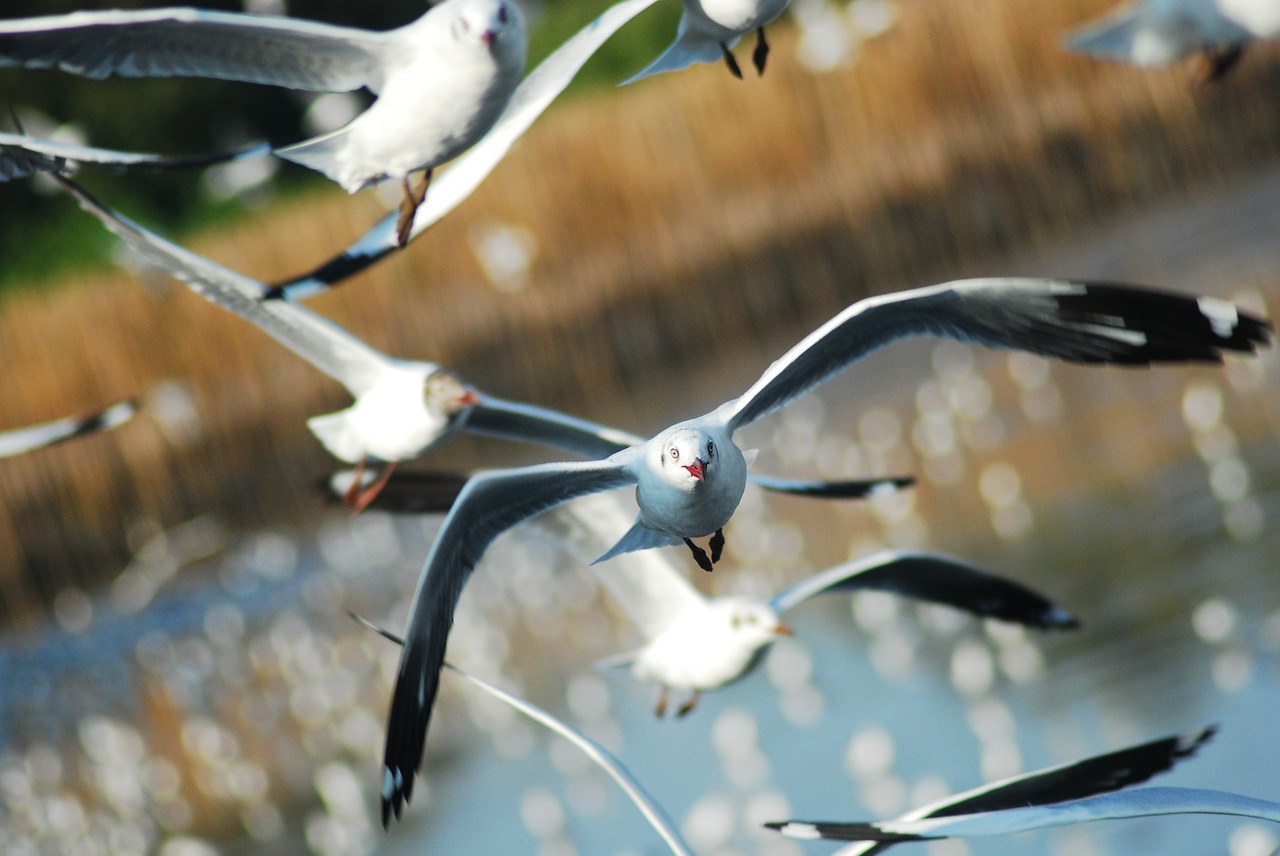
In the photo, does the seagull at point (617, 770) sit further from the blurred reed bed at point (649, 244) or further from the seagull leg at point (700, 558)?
the blurred reed bed at point (649, 244)

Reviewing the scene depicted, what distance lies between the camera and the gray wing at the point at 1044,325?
12.7 ft

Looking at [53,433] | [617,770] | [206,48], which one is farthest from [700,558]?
[53,433]

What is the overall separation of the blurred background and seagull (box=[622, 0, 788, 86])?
10.1ft

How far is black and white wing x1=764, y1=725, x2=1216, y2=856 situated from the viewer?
374cm

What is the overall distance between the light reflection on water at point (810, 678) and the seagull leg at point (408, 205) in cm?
141

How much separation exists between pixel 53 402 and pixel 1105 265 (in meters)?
8.65

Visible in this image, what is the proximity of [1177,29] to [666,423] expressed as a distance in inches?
312

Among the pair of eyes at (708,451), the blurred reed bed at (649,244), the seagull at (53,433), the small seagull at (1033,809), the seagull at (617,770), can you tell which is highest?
the blurred reed bed at (649,244)

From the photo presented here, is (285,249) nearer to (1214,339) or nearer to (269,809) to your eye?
(269,809)

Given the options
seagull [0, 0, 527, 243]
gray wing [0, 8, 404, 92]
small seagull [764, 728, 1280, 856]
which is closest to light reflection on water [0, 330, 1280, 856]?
small seagull [764, 728, 1280, 856]

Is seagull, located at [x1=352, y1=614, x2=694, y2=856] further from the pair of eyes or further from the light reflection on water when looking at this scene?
the light reflection on water

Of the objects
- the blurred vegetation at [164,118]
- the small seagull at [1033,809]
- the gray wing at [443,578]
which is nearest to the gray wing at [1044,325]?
the gray wing at [443,578]

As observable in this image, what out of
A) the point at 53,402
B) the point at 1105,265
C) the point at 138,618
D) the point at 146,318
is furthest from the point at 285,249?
the point at 1105,265

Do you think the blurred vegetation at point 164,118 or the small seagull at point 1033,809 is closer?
the small seagull at point 1033,809
